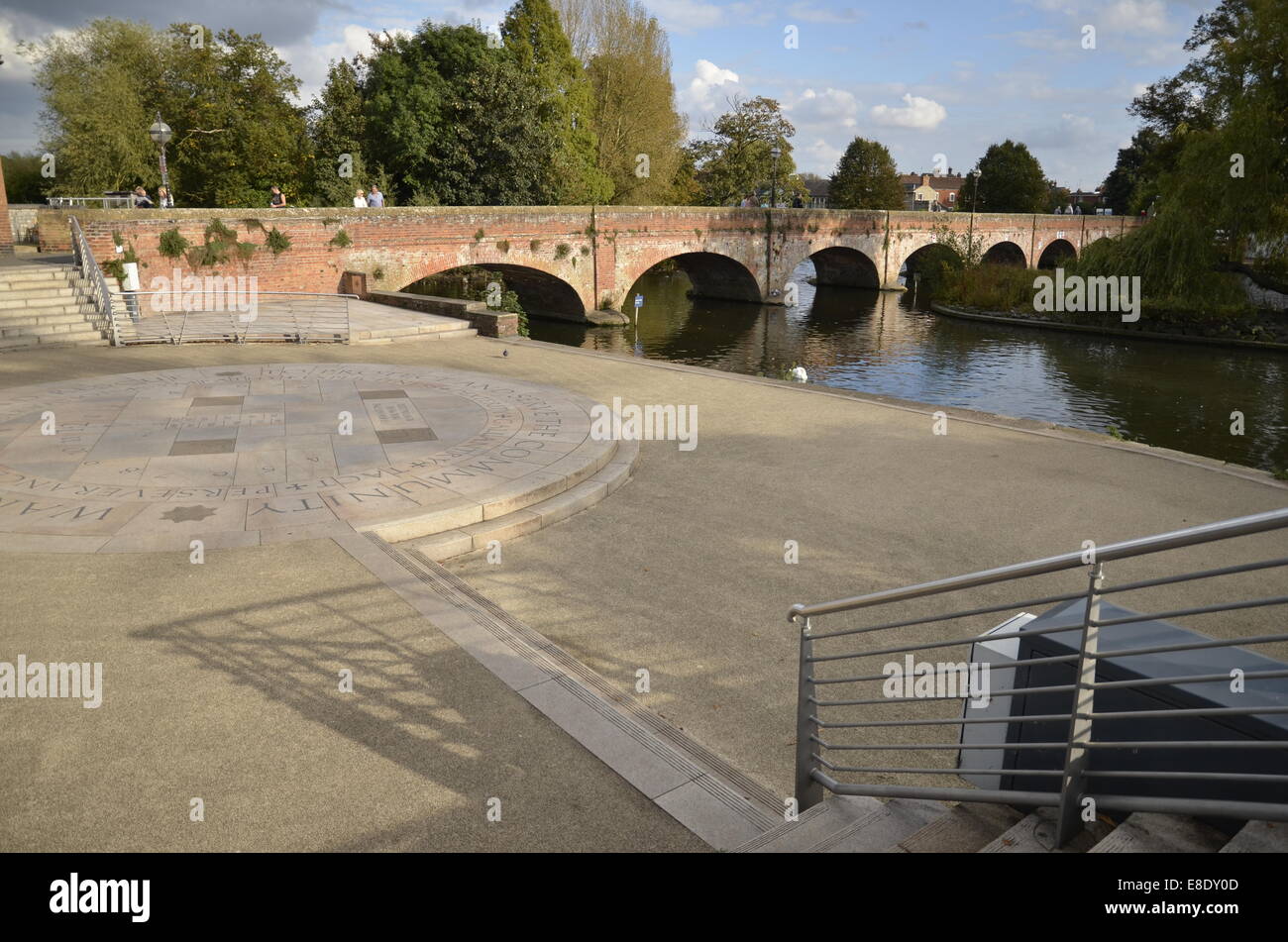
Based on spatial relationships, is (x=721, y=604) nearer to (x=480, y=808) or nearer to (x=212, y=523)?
(x=480, y=808)

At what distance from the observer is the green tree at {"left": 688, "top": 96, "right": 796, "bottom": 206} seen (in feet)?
199

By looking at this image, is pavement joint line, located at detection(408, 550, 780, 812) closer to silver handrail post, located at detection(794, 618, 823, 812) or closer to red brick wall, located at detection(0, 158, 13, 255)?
silver handrail post, located at detection(794, 618, 823, 812)

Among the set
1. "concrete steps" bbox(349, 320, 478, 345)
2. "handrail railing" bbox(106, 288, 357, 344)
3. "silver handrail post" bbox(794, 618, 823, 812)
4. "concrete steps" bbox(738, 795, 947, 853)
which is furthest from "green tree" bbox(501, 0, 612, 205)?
"concrete steps" bbox(738, 795, 947, 853)

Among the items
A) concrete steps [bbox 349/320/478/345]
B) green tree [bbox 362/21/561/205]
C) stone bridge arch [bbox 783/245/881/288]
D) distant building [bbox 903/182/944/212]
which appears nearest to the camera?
concrete steps [bbox 349/320/478/345]

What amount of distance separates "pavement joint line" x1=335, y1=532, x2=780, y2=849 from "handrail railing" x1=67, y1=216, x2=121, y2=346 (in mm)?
12532

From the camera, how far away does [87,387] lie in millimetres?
12586

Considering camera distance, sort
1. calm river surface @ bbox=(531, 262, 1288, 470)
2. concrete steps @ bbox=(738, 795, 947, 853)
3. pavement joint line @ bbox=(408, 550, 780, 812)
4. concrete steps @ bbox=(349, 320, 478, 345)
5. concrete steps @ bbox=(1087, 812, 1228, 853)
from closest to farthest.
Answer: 1. concrete steps @ bbox=(1087, 812, 1228, 853)
2. concrete steps @ bbox=(738, 795, 947, 853)
3. pavement joint line @ bbox=(408, 550, 780, 812)
4. concrete steps @ bbox=(349, 320, 478, 345)
5. calm river surface @ bbox=(531, 262, 1288, 470)

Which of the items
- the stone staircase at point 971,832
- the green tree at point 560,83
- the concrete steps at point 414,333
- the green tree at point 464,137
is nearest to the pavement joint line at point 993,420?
the concrete steps at point 414,333

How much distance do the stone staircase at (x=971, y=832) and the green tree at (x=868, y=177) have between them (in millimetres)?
68582

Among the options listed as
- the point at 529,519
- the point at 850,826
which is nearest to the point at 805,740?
the point at 850,826

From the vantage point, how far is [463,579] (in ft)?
23.3

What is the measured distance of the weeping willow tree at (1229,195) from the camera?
30.1 metres

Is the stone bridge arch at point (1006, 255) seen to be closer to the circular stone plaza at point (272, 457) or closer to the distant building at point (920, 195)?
the circular stone plaza at point (272, 457)
